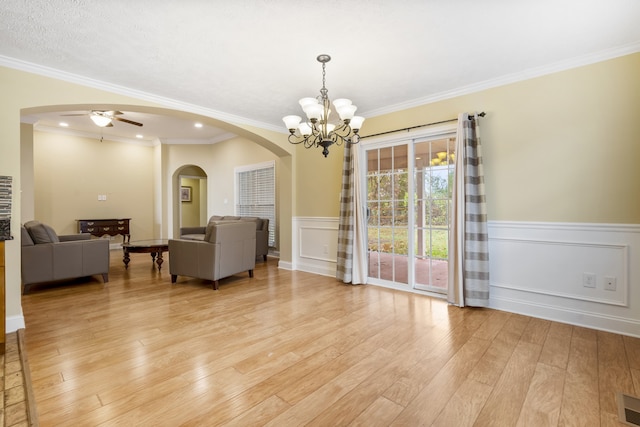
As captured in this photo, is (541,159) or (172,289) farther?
(172,289)

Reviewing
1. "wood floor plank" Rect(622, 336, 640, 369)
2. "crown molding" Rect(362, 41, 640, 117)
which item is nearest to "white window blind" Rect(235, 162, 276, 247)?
"crown molding" Rect(362, 41, 640, 117)

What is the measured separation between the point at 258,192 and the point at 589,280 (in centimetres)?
588

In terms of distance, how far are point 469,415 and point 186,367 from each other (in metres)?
1.78

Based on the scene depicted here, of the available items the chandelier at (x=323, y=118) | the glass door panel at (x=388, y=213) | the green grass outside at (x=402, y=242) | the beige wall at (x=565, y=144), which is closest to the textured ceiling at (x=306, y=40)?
the beige wall at (x=565, y=144)

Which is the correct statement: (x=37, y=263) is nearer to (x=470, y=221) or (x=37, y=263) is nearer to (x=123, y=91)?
(x=123, y=91)

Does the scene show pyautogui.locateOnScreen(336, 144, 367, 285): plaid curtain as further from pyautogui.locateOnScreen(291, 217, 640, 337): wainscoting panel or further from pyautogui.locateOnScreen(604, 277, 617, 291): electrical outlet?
pyautogui.locateOnScreen(604, 277, 617, 291): electrical outlet

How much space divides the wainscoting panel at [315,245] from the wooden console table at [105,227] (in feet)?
15.4

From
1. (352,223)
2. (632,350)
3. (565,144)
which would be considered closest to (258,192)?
(352,223)

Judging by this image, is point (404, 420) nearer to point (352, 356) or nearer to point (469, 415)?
point (469, 415)

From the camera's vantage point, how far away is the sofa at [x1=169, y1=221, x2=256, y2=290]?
3.97 metres

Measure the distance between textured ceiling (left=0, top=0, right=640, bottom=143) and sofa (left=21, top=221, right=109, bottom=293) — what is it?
84.4 inches

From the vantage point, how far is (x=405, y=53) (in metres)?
2.67

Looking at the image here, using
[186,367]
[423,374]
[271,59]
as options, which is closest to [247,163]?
[271,59]

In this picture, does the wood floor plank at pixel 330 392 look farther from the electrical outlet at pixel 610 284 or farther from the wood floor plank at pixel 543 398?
the electrical outlet at pixel 610 284
